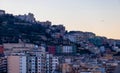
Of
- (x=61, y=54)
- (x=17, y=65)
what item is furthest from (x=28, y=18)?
(x=17, y=65)

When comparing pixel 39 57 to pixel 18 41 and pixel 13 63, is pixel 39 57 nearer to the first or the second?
pixel 13 63

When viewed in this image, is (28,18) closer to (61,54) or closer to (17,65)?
(61,54)

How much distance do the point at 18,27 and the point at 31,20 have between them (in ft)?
11.2

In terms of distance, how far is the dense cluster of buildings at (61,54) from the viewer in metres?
12.9

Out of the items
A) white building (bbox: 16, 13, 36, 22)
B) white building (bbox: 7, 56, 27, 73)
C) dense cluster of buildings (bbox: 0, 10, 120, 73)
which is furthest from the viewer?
white building (bbox: 16, 13, 36, 22)

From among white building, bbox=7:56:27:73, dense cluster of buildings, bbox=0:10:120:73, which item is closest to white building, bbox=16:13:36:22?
dense cluster of buildings, bbox=0:10:120:73

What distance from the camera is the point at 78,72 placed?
11797 millimetres

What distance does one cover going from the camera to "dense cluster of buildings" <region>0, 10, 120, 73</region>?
12930 mm

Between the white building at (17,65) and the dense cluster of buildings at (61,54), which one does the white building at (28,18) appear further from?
the white building at (17,65)

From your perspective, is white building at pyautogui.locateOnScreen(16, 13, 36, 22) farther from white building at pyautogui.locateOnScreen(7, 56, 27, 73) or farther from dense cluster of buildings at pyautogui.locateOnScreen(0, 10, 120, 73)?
white building at pyautogui.locateOnScreen(7, 56, 27, 73)

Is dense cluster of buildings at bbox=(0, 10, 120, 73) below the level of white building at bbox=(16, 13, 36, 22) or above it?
below

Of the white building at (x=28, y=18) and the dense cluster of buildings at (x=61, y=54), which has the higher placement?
the white building at (x=28, y=18)

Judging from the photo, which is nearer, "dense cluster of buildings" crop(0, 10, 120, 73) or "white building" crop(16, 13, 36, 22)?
"dense cluster of buildings" crop(0, 10, 120, 73)

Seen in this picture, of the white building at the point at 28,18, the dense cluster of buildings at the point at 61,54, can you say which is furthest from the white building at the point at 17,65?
the white building at the point at 28,18
